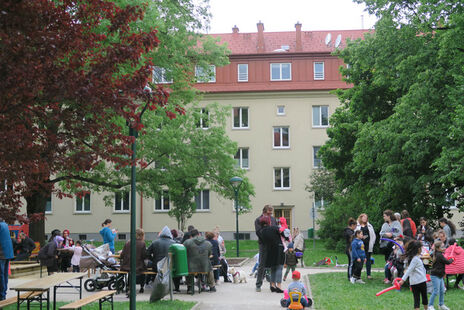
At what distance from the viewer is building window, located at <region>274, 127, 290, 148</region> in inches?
1785

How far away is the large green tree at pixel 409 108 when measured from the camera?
20.9 metres

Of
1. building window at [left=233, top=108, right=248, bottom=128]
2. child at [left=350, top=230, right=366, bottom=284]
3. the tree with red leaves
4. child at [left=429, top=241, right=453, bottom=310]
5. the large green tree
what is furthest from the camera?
building window at [left=233, top=108, right=248, bottom=128]

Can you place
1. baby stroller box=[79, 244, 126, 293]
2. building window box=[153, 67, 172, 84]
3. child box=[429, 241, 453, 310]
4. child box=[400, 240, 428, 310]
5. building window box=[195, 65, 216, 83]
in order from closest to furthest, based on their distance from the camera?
child box=[400, 240, 428, 310] < child box=[429, 241, 453, 310] < baby stroller box=[79, 244, 126, 293] < building window box=[153, 67, 172, 84] < building window box=[195, 65, 216, 83]

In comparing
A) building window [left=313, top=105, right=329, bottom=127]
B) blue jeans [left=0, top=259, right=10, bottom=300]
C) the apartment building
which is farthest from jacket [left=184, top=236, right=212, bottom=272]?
building window [left=313, top=105, right=329, bottom=127]

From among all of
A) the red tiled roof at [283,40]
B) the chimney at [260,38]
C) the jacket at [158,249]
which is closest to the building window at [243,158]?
the red tiled roof at [283,40]

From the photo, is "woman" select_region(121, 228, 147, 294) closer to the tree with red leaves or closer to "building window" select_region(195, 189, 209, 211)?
the tree with red leaves

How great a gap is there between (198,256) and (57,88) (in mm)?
7921

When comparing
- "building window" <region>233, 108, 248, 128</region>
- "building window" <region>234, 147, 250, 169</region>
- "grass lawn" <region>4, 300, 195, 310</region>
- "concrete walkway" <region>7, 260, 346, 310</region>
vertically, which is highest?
"building window" <region>233, 108, 248, 128</region>

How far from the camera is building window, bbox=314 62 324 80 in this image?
4630cm

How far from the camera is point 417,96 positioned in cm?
2148

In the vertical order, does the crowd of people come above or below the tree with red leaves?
below

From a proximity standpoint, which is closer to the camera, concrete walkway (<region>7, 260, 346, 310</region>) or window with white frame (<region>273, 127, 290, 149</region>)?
concrete walkway (<region>7, 260, 346, 310</region>)

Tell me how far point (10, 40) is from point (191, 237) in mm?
8840

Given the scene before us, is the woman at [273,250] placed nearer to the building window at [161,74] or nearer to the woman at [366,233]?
the woman at [366,233]
